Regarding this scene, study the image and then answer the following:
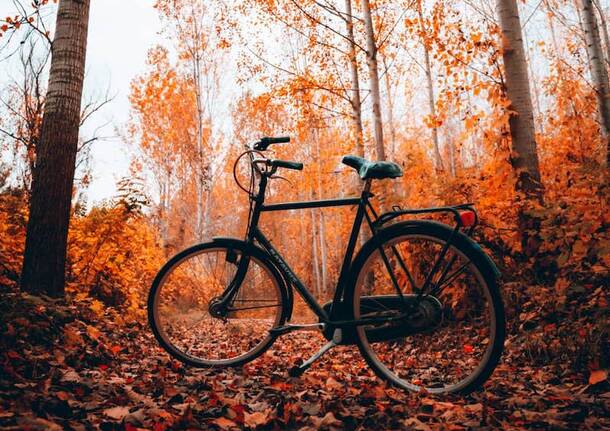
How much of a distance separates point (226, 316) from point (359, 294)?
3.16 ft

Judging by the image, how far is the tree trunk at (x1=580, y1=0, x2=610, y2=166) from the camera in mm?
5133

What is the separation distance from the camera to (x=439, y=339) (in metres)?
3.91

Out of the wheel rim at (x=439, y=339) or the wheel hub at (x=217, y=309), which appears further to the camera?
the wheel hub at (x=217, y=309)

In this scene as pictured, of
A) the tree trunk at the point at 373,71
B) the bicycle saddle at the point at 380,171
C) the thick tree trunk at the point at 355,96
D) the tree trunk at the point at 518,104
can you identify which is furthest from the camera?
the thick tree trunk at the point at 355,96

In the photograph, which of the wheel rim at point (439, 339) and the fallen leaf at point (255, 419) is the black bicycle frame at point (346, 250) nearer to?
the wheel rim at point (439, 339)

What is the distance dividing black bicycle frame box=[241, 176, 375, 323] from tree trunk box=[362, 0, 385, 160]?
5.24m

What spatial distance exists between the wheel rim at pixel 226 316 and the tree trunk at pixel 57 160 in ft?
3.34

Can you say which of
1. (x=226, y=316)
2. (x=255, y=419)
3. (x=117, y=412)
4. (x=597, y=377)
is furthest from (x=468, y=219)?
(x=117, y=412)

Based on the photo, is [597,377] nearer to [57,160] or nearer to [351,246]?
[351,246]

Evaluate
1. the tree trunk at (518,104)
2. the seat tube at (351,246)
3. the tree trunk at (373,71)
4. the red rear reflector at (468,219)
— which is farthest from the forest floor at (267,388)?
the tree trunk at (373,71)

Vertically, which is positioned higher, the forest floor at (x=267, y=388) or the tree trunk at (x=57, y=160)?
the tree trunk at (x=57, y=160)

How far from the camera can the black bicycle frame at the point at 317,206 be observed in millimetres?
2518

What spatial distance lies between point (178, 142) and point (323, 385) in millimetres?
16427

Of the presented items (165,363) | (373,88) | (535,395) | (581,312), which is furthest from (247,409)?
(373,88)
